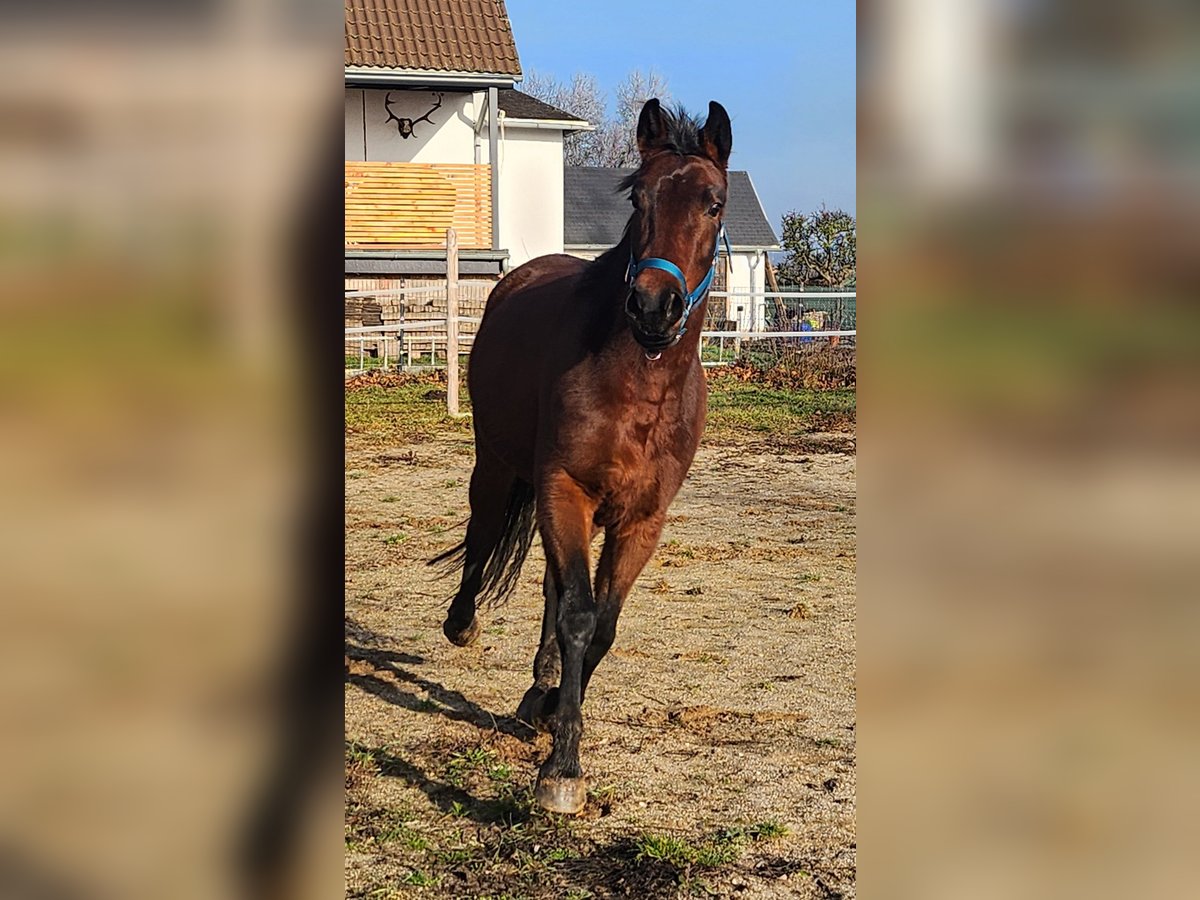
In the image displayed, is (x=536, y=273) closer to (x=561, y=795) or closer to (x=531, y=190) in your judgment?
(x=561, y=795)

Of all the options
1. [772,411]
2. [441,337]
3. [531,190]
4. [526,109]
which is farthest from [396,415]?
[526,109]

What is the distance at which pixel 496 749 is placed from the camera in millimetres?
3830

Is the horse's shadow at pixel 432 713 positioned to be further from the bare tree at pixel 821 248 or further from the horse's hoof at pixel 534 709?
the bare tree at pixel 821 248

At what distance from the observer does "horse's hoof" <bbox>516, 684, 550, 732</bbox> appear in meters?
3.96

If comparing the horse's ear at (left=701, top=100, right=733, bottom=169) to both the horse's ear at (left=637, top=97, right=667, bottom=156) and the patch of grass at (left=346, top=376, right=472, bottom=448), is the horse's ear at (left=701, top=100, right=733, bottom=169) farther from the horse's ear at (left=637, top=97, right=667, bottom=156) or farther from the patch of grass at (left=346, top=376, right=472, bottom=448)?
the patch of grass at (left=346, top=376, right=472, bottom=448)

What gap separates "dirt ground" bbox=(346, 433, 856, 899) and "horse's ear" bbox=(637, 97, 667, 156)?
6.23 feet

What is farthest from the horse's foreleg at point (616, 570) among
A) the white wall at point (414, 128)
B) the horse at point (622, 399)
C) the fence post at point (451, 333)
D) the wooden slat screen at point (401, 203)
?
the white wall at point (414, 128)

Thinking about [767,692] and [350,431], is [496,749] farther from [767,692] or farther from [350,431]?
[350,431]

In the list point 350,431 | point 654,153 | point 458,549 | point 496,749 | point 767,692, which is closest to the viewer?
point 654,153

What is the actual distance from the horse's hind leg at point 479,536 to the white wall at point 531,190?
21.7 meters

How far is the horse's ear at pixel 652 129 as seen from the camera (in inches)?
138
